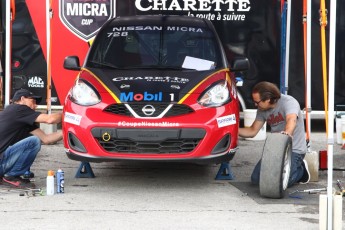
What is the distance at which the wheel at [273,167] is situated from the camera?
26.5ft

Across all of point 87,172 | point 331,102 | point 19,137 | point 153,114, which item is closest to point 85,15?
point 87,172

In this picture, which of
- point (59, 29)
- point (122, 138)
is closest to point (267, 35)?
point (59, 29)

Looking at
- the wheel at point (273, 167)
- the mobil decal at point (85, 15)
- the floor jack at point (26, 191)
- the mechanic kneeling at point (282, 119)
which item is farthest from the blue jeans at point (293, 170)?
the mobil decal at point (85, 15)

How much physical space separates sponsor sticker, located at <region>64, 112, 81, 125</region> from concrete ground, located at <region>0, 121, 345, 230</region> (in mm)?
694

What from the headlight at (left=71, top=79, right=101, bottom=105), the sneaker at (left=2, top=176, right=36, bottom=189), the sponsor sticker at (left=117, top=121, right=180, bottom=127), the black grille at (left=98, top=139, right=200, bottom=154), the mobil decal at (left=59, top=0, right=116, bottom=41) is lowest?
the sneaker at (left=2, top=176, right=36, bottom=189)

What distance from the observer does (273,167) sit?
8102mm

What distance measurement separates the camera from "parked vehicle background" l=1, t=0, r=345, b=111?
41.1 ft

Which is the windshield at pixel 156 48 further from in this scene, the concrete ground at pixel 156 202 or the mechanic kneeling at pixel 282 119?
the concrete ground at pixel 156 202

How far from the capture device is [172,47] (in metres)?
9.65

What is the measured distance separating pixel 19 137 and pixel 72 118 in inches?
24.4

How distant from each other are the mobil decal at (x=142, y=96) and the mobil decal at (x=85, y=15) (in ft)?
13.9

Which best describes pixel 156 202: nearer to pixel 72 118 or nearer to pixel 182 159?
pixel 182 159

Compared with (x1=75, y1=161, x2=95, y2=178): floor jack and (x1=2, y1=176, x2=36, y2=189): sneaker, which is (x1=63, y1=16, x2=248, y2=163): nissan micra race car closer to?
(x1=2, y1=176, x2=36, y2=189): sneaker

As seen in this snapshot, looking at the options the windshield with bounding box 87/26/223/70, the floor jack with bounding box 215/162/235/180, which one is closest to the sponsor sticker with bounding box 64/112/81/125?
the windshield with bounding box 87/26/223/70
